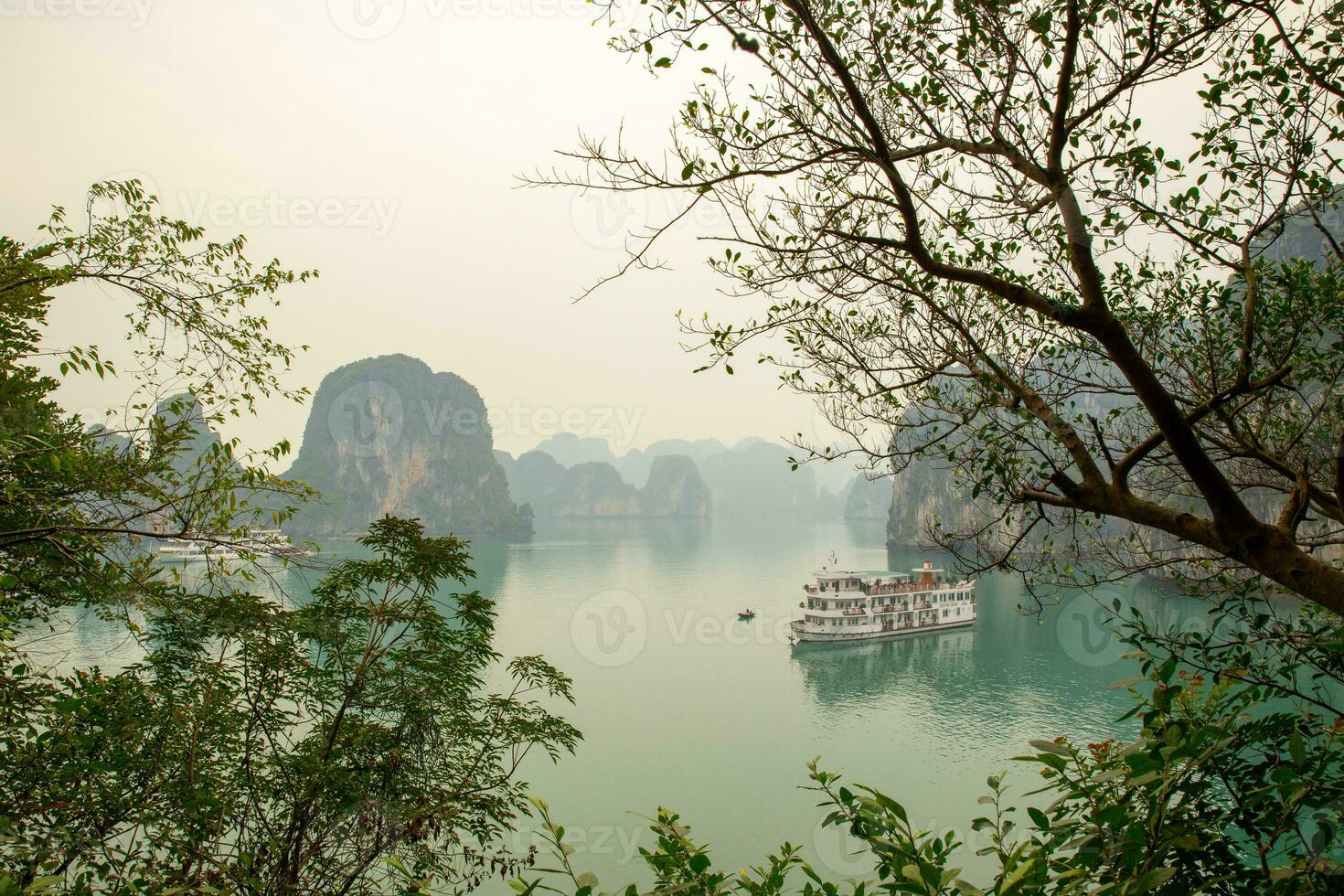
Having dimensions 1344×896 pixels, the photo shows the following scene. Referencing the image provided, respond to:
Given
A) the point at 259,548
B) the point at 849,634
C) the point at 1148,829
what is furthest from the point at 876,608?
the point at 1148,829

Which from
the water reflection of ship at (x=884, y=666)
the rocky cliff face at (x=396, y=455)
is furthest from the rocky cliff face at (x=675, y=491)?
the water reflection of ship at (x=884, y=666)

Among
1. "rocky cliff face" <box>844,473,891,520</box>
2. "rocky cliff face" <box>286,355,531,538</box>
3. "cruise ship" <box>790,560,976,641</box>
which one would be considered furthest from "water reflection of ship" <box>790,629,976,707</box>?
"rocky cliff face" <box>844,473,891,520</box>

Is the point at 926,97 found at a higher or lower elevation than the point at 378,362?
lower

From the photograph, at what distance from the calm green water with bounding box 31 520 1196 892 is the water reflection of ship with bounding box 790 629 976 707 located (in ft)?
0.26

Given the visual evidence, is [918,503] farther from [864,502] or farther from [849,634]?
[864,502]

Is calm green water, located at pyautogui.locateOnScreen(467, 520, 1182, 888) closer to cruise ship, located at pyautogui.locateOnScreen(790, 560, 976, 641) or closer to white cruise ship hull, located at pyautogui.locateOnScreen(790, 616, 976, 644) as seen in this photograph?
white cruise ship hull, located at pyautogui.locateOnScreen(790, 616, 976, 644)

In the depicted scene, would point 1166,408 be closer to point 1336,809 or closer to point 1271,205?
point 1336,809

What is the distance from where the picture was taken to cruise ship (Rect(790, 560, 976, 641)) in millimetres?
21578

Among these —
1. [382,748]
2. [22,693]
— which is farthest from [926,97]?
[382,748]

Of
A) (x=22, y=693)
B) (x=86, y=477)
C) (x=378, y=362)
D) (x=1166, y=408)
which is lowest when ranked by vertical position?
(x=22, y=693)

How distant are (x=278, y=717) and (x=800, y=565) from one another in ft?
118

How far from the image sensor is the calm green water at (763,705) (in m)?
10.9

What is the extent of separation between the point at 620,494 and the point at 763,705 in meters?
84.1

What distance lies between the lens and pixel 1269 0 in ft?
7.50
